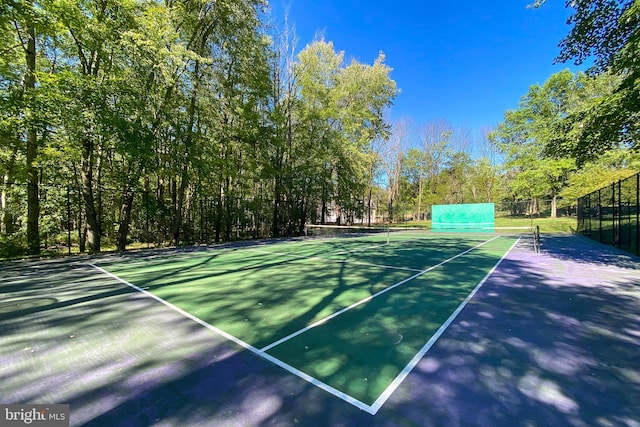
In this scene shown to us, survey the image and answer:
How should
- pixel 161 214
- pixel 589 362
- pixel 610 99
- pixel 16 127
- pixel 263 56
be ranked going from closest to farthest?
pixel 589 362 < pixel 610 99 < pixel 16 127 < pixel 161 214 < pixel 263 56

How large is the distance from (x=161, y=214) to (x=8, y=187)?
5006 mm

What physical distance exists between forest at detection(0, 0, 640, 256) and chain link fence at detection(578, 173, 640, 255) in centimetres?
150

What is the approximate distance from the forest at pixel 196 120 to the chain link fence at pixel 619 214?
1501mm

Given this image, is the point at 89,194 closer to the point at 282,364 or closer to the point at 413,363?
the point at 282,364

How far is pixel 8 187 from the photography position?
9.30 meters

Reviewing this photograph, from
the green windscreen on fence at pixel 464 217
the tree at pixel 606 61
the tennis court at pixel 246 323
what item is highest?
the tree at pixel 606 61

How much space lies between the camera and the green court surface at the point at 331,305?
2521 mm

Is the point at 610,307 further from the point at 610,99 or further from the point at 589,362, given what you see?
the point at 610,99

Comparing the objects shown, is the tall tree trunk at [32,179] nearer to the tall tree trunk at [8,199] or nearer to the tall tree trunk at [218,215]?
the tall tree trunk at [8,199]

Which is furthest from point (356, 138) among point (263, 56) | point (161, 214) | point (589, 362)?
point (589, 362)

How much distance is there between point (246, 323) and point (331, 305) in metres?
1.33

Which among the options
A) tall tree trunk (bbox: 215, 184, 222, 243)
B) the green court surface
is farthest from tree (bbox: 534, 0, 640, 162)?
tall tree trunk (bbox: 215, 184, 222, 243)

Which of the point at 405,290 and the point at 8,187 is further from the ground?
the point at 8,187

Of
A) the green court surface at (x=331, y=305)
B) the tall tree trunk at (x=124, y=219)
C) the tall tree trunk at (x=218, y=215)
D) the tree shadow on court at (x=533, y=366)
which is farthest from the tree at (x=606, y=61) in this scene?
the tall tree trunk at (x=124, y=219)
